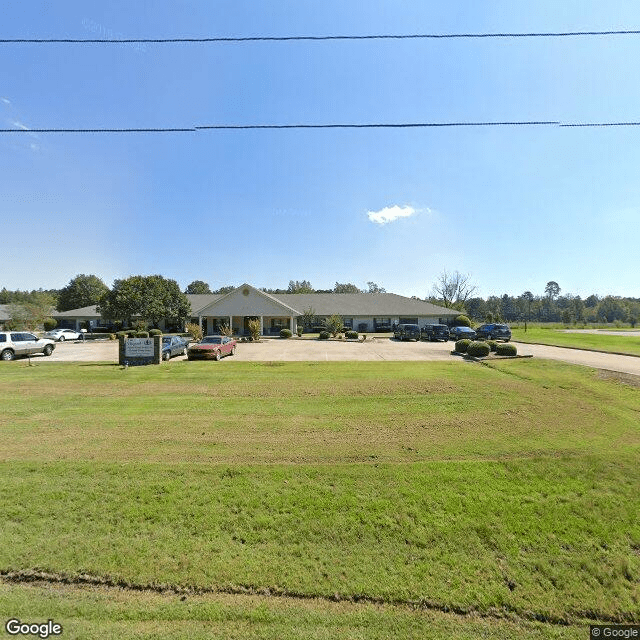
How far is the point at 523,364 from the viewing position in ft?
50.8

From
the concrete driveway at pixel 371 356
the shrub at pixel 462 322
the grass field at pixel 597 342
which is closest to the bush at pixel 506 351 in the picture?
the concrete driveway at pixel 371 356

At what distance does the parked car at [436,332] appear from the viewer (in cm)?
3138

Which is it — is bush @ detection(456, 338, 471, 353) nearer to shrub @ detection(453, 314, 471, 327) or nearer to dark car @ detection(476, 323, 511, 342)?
dark car @ detection(476, 323, 511, 342)

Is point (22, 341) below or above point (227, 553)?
above

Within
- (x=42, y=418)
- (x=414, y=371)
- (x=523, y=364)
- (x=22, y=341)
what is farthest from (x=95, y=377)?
(x=523, y=364)

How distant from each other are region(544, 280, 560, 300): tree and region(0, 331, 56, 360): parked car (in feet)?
566

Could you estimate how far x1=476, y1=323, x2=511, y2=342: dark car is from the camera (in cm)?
2969

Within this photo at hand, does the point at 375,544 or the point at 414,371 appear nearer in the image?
the point at 375,544

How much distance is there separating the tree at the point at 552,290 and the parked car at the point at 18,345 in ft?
566

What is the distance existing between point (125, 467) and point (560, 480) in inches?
271

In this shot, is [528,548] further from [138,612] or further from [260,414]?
[260,414]

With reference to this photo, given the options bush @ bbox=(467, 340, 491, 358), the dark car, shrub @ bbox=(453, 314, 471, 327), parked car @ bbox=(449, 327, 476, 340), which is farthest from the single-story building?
bush @ bbox=(467, 340, 491, 358)

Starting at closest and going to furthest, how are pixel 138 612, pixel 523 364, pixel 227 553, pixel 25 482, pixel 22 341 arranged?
pixel 138 612 → pixel 227 553 → pixel 25 482 → pixel 523 364 → pixel 22 341

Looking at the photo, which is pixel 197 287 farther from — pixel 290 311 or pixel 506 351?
pixel 506 351
